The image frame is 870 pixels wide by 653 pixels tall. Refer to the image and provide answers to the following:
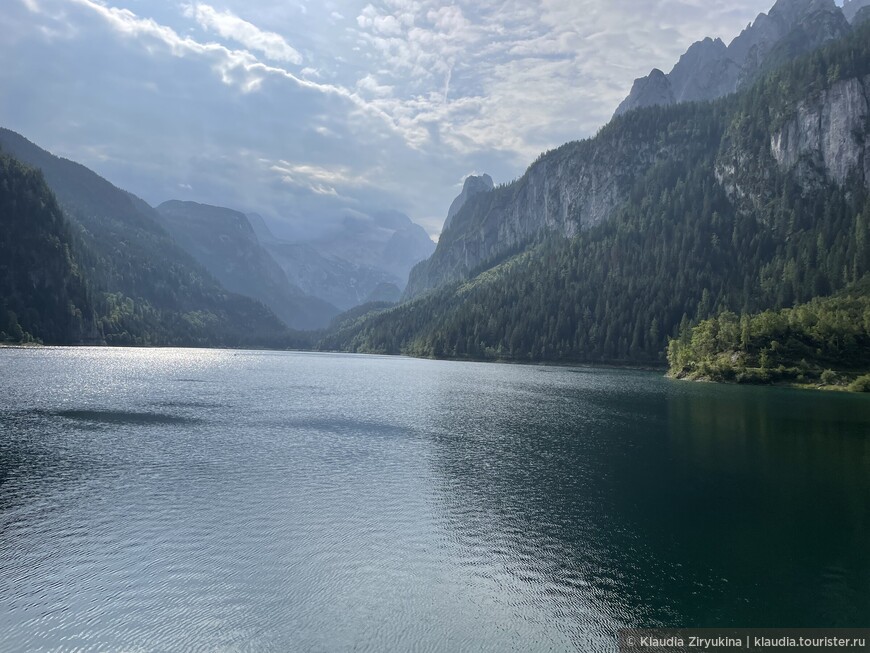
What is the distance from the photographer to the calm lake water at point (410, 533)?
23.5 metres

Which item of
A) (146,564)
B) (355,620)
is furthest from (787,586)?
(146,564)

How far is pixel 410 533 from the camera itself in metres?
34.6

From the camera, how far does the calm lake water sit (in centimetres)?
2352

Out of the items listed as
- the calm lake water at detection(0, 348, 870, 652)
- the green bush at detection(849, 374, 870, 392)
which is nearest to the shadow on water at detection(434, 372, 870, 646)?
the calm lake water at detection(0, 348, 870, 652)

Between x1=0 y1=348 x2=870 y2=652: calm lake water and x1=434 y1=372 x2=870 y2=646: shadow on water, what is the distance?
0.64ft

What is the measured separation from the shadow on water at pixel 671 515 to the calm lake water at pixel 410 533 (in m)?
0.20

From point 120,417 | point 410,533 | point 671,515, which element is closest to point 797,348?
point 671,515

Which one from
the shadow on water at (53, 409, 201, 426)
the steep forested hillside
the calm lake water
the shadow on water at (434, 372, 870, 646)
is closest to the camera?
the calm lake water

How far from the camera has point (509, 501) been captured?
41.3 m

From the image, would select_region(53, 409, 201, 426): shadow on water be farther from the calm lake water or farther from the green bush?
the green bush

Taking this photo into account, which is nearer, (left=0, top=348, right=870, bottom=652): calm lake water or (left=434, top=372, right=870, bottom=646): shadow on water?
(left=0, top=348, right=870, bottom=652): calm lake water

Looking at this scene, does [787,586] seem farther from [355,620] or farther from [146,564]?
[146,564]

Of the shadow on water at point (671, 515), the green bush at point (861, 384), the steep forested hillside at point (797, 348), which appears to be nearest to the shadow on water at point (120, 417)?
the shadow on water at point (671, 515)

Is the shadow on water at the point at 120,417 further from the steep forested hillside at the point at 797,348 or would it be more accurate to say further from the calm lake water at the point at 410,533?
the steep forested hillside at the point at 797,348
